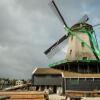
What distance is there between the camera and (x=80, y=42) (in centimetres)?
5553

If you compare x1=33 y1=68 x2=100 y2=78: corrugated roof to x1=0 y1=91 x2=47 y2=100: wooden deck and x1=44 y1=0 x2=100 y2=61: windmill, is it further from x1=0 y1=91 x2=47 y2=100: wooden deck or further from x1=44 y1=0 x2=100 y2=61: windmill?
x1=0 y1=91 x2=47 y2=100: wooden deck

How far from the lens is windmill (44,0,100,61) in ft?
176

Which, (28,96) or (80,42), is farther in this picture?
(80,42)

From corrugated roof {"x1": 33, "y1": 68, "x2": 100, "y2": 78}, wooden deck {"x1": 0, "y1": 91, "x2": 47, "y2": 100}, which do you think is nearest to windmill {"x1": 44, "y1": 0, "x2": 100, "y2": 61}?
corrugated roof {"x1": 33, "y1": 68, "x2": 100, "y2": 78}

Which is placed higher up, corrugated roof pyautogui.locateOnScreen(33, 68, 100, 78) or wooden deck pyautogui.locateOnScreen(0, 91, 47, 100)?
corrugated roof pyautogui.locateOnScreen(33, 68, 100, 78)

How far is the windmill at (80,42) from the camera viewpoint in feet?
176

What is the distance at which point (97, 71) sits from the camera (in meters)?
53.4

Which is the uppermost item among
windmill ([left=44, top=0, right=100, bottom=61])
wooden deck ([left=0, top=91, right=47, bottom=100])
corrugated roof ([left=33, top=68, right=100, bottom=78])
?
windmill ([left=44, top=0, right=100, bottom=61])

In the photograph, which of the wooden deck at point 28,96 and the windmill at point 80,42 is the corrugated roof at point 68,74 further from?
the wooden deck at point 28,96

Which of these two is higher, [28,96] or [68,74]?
[68,74]

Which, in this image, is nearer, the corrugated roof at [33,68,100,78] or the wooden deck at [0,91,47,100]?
the wooden deck at [0,91,47,100]

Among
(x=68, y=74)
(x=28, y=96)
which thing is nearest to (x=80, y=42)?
(x=68, y=74)

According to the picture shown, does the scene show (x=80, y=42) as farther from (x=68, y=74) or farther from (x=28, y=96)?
(x=28, y=96)

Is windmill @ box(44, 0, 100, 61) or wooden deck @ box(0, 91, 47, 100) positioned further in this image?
windmill @ box(44, 0, 100, 61)
